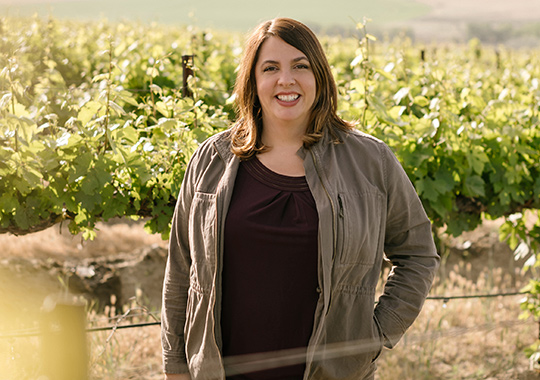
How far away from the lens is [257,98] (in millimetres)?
2027

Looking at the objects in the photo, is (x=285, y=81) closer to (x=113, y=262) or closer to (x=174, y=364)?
(x=174, y=364)

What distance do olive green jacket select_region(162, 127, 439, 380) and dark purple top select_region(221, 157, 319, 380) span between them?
4 centimetres

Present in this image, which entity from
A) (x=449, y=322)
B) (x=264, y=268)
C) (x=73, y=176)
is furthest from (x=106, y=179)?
(x=449, y=322)

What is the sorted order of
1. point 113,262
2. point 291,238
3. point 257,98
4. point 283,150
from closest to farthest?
point 291,238
point 283,150
point 257,98
point 113,262

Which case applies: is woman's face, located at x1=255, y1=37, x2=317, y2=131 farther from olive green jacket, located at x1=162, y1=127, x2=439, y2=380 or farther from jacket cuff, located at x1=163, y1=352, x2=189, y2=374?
jacket cuff, located at x1=163, y1=352, x2=189, y2=374

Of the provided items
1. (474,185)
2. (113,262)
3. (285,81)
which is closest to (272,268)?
(285,81)

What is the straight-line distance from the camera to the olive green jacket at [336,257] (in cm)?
180

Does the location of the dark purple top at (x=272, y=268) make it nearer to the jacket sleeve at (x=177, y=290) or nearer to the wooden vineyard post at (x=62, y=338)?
the jacket sleeve at (x=177, y=290)

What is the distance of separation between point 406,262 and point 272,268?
1.53 feet

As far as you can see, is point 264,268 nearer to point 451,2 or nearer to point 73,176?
point 73,176

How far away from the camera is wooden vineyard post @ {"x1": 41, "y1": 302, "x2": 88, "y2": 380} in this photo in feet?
5.19

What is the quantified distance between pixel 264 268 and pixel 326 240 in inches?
8.0

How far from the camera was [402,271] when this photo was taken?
1.98 meters

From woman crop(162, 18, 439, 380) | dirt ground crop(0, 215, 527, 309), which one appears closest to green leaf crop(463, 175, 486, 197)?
woman crop(162, 18, 439, 380)
